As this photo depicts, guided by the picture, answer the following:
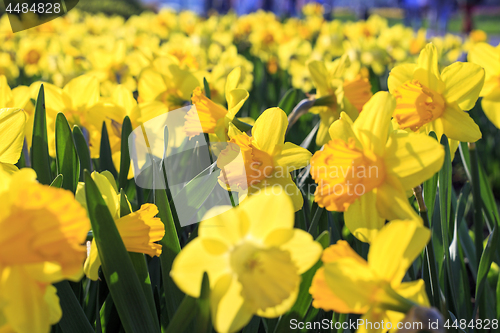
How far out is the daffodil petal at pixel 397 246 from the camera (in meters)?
0.53

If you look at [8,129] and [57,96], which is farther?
[57,96]

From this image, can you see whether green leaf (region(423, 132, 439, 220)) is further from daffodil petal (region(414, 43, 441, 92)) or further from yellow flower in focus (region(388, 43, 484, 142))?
daffodil petal (region(414, 43, 441, 92))

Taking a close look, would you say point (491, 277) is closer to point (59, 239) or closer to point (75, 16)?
point (59, 239)

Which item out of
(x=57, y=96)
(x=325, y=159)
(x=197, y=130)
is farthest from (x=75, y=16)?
(x=325, y=159)

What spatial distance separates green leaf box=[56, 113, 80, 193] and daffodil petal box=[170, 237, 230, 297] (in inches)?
25.5

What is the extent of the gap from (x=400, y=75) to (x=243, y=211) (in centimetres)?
69

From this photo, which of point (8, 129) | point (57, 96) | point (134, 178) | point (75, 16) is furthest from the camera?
point (75, 16)

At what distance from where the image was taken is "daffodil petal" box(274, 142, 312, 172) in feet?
2.79

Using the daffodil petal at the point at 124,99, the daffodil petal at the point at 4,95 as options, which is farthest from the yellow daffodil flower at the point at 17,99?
the daffodil petal at the point at 124,99

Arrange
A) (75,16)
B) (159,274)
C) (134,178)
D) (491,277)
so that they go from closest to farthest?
1. (159,274)
2. (134,178)
3. (491,277)
4. (75,16)

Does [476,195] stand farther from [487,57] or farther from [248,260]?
[248,260]

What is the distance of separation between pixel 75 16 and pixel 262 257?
7.80 metres

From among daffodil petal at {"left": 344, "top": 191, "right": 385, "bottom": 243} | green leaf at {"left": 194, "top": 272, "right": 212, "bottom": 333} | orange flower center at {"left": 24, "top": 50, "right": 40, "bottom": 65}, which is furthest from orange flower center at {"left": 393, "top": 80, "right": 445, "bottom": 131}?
orange flower center at {"left": 24, "top": 50, "right": 40, "bottom": 65}

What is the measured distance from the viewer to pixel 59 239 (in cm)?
50
